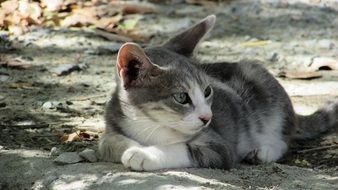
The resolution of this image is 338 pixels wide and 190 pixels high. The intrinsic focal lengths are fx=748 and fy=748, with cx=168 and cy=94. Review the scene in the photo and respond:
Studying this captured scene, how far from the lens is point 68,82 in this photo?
728cm

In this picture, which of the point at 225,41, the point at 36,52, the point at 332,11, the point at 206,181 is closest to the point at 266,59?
the point at 225,41

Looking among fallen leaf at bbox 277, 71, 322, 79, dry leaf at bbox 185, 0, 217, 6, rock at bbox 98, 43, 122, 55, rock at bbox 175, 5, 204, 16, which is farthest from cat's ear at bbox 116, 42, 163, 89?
dry leaf at bbox 185, 0, 217, 6

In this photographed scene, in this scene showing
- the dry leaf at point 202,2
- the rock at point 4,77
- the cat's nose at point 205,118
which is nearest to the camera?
the cat's nose at point 205,118

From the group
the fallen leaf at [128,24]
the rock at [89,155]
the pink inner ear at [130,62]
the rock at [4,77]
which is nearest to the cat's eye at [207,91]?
the pink inner ear at [130,62]

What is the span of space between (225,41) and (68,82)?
2.04 meters

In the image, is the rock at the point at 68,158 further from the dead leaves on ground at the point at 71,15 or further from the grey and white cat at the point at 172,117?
the dead leaves on ground at the point at 71,15

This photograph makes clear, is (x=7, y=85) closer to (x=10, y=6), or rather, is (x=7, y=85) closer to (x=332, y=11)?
(x=10, y=6)

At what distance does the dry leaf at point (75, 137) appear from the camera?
5762 millimetres

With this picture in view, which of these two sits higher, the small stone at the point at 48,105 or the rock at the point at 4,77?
the rock at the point at 4,77

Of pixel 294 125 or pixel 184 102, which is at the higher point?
pixel 184 102

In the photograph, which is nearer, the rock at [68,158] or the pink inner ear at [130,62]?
the pink inner ear at [130,62]

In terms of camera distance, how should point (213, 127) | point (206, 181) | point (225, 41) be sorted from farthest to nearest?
point (225, 41) < point (213, 127) < point (206, 181)

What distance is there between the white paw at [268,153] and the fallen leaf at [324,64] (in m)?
1.90

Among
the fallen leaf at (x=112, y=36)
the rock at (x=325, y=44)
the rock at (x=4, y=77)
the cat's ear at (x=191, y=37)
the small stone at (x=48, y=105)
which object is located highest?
the cat's ear at (x=191, y=37)
